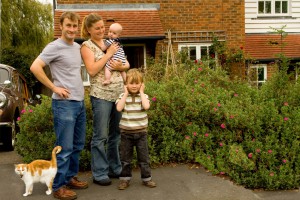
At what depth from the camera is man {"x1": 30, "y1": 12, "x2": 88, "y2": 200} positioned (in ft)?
13.0

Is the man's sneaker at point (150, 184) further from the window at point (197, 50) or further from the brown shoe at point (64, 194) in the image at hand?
the window at point (197, 50)

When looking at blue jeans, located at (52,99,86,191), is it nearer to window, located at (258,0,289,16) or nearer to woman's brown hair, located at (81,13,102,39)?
woman's brown hair, located at (81,13,102,39)

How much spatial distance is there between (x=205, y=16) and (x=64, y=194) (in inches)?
381

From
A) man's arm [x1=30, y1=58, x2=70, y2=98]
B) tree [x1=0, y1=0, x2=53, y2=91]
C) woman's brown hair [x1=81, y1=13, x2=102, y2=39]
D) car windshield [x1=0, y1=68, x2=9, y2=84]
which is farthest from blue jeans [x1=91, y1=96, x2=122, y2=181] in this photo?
tree [x1=0, y1=0, x2=53, y2=91]

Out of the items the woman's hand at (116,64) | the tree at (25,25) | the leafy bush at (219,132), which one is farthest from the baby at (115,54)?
the tree at (25,25)

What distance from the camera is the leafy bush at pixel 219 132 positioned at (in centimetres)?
514

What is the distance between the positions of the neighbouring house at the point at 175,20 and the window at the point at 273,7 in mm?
2281

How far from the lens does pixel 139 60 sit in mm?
12500

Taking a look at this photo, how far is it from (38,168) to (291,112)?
3737 mm

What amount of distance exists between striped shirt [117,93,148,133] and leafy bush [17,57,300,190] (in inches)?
46.2

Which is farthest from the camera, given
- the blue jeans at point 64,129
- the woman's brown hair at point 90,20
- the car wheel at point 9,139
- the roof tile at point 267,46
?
the roof tile at point 267,46

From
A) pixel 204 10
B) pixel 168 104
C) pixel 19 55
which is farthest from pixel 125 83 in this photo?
pixel 19 55

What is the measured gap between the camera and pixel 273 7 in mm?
14688

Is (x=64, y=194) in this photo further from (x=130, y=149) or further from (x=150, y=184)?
(x=150, y=184)
